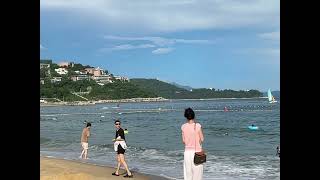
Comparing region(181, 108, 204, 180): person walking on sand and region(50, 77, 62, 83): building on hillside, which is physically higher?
region(50, 77, 62, 83): building on hillside

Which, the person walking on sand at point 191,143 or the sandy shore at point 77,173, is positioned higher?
the person walking on sand at point 191,143

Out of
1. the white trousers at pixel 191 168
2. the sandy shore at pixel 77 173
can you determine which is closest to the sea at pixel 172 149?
the sandy shore at pixel 77 173

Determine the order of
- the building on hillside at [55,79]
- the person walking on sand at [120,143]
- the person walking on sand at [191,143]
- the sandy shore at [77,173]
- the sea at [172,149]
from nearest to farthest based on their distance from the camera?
the person walking on sand at [191,143] < the sandy shore at [77,173] < the person walking on sand at [120,143] < the sea at [172,149] < the building on hillside at [55,79]

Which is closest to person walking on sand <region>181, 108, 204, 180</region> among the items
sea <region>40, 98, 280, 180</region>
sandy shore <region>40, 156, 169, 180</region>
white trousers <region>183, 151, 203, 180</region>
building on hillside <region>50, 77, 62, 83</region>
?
white trousers <region>183, 151, 203, 180</region>

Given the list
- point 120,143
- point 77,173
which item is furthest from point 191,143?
point 77,173

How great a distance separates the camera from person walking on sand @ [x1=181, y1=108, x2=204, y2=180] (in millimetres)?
6848

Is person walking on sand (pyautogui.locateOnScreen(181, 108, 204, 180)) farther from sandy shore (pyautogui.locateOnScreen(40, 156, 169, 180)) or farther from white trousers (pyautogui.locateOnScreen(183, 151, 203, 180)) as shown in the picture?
sandy shore (pyautogui.locateOnScreen(40, 156, 169, 180))

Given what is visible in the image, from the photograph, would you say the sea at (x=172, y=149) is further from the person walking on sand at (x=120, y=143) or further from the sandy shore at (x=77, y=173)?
the person walking on sand at (x=120, y=143)

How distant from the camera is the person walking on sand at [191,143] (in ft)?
22.5

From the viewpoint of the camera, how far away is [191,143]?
6.89 m
